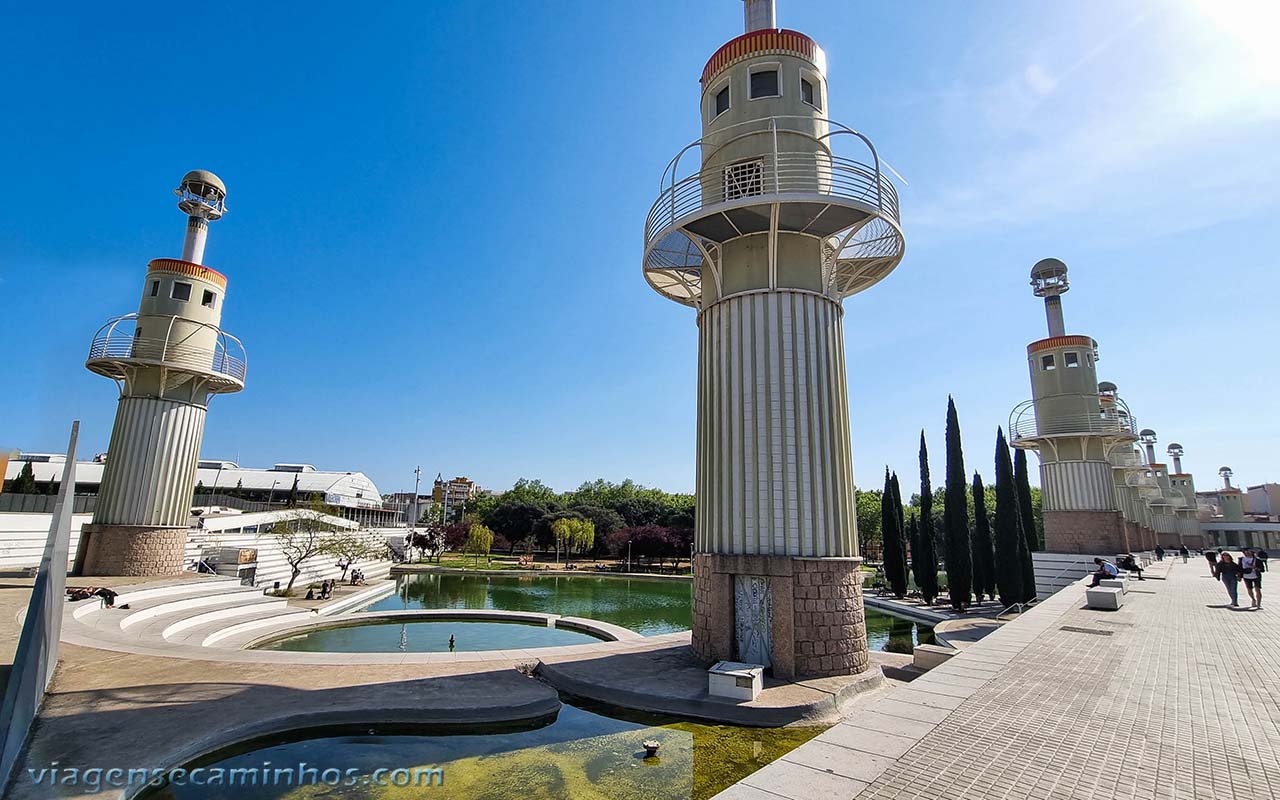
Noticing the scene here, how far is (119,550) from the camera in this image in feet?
67.4

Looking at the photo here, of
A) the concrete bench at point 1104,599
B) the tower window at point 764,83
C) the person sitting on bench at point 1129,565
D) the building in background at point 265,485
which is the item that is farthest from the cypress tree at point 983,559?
the building in background at point 265,485

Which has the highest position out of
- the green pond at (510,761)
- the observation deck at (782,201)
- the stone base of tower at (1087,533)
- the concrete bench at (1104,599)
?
the observation deck at (782,201)

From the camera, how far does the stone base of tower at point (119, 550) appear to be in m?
20.5

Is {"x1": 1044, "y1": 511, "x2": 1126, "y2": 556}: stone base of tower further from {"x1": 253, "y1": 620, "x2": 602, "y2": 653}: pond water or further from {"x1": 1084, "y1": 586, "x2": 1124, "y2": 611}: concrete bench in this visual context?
{"x1": 253, "y1": 620, "x2": 602, "y2": 653}: pond water

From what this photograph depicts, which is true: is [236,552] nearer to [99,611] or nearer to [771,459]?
[99,611]

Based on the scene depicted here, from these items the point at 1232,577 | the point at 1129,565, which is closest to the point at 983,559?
the point at 1129,565

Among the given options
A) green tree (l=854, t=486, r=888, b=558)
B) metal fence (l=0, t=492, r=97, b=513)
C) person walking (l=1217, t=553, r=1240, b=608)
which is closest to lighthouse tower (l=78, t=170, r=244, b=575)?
metal fence (l=0, t=492, r=97, b=513)

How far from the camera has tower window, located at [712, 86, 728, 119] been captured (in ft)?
49.7

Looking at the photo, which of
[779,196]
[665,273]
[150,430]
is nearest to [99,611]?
[150,430]

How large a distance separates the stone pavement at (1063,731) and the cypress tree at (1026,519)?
650 inches

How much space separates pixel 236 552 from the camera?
25.3 m

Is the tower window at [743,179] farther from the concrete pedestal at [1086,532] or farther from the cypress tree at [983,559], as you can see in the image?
the concrete pedestal at [1086,532]

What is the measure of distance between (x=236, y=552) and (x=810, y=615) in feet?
78.9

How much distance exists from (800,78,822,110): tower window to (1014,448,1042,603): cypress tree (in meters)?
21.7
